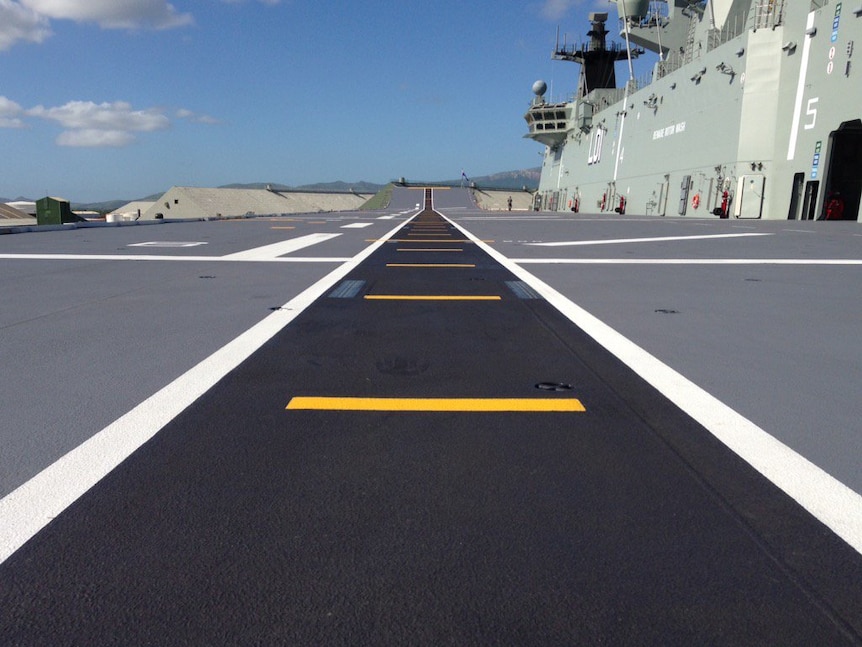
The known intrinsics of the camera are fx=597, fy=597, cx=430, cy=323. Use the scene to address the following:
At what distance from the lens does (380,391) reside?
3352mm

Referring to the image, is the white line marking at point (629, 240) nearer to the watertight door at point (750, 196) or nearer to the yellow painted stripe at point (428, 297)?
the yellow painted stripe at point (428, 297)

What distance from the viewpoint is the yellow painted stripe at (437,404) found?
3.07m

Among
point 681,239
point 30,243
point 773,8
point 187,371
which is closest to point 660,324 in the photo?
point 187,371

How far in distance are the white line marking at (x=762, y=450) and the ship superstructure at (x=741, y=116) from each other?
23747 millimetres

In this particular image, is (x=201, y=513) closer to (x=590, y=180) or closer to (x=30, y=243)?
(x=30, y=243)

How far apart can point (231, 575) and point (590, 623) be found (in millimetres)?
1000

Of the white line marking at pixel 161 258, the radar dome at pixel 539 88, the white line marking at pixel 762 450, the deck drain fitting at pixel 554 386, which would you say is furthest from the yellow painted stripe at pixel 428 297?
the radar dome at pixel 539 88

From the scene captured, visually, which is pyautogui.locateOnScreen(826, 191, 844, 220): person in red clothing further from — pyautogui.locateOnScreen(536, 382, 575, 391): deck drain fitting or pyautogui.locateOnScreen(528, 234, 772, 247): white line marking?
pyautogui.locateOnScreen(536, 382, 575, 391): deck drain fitting

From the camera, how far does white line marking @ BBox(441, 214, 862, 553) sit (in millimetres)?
2041

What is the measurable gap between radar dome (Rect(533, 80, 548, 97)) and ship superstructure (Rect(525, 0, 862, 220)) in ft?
52.2

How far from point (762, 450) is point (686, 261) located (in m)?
8.40

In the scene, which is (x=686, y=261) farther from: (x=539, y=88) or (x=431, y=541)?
(x=539, y=88)

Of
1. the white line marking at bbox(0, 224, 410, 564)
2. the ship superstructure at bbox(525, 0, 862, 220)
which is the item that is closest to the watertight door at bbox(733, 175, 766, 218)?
the ship superstructure at bbox(525, 0, 862, 220)

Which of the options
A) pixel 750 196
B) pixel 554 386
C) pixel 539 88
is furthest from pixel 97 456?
pixel 539 88
